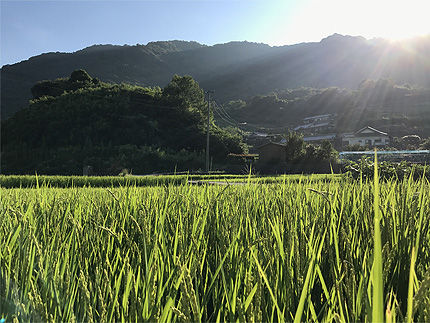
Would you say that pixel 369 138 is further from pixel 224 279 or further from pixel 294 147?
pixel 224 279

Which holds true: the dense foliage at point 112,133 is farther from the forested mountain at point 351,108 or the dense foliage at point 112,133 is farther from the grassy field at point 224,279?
the forested mountain at point 351,108

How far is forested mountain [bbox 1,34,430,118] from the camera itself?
101188mm

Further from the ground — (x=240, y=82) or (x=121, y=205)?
(x=240, y=82)

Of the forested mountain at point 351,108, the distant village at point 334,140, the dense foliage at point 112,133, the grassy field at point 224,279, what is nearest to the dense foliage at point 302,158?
the distant village at point 334,140

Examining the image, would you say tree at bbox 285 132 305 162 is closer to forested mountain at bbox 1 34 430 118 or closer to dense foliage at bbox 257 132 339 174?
dense foliage at bbox 257 132 339 174

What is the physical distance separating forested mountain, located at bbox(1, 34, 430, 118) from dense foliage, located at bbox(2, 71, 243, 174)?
1642 inches

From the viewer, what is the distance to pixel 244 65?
151m

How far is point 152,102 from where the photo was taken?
46406 mm

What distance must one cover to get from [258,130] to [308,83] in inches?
2593

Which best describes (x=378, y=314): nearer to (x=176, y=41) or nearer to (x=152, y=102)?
(x=152, y=102)

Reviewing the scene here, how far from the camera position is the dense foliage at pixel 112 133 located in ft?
114

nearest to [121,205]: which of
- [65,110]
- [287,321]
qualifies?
[287,321]

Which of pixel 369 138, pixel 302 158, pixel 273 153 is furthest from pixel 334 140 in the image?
pixel 302 158

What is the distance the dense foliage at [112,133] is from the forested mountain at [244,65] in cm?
4172
